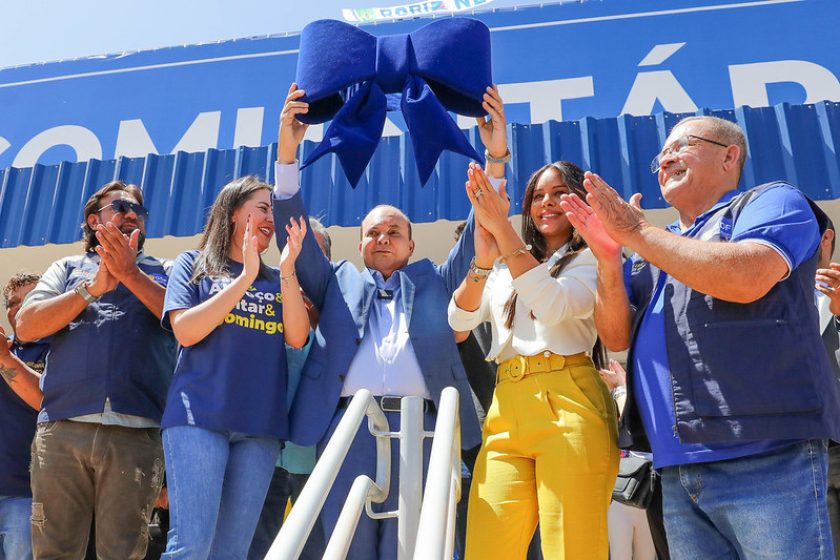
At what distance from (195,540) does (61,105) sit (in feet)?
18.6

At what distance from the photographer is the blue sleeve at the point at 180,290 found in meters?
2.72

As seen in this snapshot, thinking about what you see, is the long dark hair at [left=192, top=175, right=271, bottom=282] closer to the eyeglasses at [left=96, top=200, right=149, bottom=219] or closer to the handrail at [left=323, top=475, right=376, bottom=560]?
the eyeglasses at [left=96, top=200, right=149, bottom=219]

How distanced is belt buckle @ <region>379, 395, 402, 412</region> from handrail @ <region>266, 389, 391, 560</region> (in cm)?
20

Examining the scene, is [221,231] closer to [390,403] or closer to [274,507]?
[390,403]

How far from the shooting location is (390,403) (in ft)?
8.39

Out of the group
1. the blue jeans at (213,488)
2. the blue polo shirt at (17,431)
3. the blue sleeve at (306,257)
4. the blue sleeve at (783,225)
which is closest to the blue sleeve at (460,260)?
the blue sleeve at (306,257)

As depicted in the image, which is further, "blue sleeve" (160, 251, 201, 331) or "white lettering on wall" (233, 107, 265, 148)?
"white lettering on wall" (233, 107, 265, 148)

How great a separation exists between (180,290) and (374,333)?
736 mm

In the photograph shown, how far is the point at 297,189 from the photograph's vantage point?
115 inches

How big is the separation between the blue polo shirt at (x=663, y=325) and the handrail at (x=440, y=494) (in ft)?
1.79

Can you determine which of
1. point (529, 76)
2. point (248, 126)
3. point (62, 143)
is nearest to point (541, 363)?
point (529, 76)

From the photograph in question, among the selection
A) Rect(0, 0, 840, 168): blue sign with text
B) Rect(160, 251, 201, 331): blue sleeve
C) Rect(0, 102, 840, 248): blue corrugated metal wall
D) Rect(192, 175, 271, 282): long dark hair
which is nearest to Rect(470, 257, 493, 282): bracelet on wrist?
Rect(192, 175, 271, 282): long dark hair

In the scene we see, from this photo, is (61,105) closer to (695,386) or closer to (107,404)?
(107,404)

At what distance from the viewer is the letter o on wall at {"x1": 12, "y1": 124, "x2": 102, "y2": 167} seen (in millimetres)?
6621
